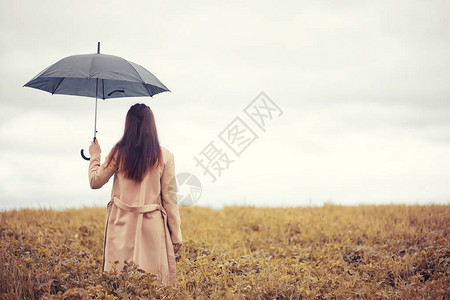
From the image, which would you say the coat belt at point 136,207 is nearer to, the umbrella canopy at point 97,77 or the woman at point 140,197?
the woman at point 140,197

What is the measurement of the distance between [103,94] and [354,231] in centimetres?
776

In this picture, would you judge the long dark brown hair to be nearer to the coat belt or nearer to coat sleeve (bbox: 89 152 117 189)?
coat sleeve (bbox: 89 152 117 189)

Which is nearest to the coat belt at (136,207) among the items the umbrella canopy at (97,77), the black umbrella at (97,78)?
the black umbrella at (97,78)

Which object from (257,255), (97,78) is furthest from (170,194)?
(257,255)

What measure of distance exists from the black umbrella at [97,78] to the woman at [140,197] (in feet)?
2.33

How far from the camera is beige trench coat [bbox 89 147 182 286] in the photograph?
19.3 feet

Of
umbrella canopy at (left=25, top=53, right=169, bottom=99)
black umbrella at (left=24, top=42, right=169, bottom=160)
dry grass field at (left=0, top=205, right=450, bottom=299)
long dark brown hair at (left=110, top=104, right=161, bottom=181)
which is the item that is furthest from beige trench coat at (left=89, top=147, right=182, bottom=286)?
umbrella canopy at (left=25, top=53, right=169, bottom=99)

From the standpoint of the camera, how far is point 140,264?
233 inches

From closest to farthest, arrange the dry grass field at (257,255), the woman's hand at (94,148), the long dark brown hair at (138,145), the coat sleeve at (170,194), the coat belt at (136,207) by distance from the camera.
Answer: the dry grass field at (257,255)
the long dark brown hair at (138,145)
the coat belt at (136,207)
the coat sleeve at (170,194)
the woman's hand at (94,148)

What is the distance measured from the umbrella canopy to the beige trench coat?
47.9 inches

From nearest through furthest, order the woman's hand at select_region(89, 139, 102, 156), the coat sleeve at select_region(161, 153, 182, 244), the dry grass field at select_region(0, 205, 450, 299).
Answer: the dry grass field at select_region(0, 205, 450, 299) → the coat sleeve at select_region(161, 153, 182, 244) → the woman's hand at select_region(89, 139, 102, 156)

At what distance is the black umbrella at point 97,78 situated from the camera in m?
6.15

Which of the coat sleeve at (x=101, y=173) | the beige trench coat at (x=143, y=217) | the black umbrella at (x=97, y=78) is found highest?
the black umbrella at (x=97, y=78)

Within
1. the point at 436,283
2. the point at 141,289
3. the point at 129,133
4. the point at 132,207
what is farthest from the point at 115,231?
the point at 436,283
